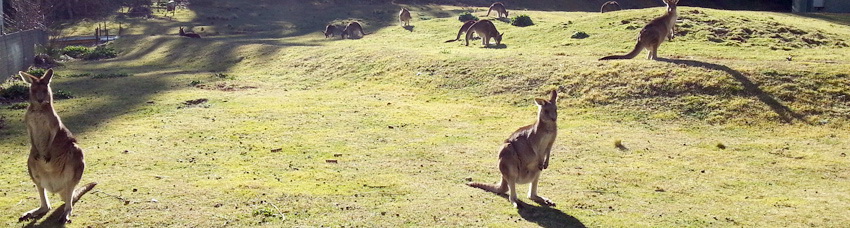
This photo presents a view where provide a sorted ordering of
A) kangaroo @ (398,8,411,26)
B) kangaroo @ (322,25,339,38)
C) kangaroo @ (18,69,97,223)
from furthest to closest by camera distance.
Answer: kangaroo @ (398,8,411,26), kangaroo @ (322,25,339,38), kangaroo @ (18,69,97,223)

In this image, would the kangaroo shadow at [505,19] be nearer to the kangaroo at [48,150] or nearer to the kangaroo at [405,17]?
the kangaroo at [405,17]

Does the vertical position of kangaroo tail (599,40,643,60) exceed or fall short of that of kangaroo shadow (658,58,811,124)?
it exceeds it

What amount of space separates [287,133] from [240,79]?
8665 millimetres

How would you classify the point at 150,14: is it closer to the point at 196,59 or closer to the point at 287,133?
the point at 196,59

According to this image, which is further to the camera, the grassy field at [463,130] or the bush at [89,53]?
the bush at [89,53]

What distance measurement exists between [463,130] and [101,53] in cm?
1954

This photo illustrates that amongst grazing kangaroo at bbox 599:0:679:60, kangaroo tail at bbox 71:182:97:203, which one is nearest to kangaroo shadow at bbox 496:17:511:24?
grazing kangaroo at bbox 599:0:679:60

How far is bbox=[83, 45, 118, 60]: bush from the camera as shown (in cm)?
3000

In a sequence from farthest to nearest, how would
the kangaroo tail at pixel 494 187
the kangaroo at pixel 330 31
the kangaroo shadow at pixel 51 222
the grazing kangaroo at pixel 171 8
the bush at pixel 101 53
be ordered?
the grazing kangaroo at pixel 171 8 → the kangaroo at pixel 330 31 → the bush at pixel 101 53 → the kangaroo tail at pixel 494 187 → the kangaroo shadow at pixel 51 222

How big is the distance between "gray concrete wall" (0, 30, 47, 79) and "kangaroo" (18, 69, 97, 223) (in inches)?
552

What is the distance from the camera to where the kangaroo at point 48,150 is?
859 centimetres

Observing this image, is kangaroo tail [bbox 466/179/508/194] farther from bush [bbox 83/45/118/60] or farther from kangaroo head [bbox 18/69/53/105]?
bush [bbox 83/45/118/60]

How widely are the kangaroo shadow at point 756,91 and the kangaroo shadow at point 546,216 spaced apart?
823cm

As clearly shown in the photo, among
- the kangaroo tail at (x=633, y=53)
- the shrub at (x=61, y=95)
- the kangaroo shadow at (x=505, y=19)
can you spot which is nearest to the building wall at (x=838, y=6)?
the kangaroo shadow at (x=505, y=19)
